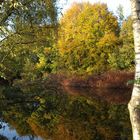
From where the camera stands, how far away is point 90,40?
59031mm

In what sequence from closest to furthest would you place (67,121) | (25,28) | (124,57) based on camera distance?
(67,121) → (25,28) → (124,57)

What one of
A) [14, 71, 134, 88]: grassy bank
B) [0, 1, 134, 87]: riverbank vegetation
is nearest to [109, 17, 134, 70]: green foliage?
[0, 1, 134, 87]: riverbank vegetation

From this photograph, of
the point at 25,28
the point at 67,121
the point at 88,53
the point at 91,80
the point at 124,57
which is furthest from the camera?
the point at 88,53

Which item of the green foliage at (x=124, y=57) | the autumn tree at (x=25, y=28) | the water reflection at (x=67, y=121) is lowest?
the water reflection at (x=67, y=121)

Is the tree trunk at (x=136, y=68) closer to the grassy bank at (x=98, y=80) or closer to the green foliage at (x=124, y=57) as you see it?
the grassy bank at (x=98, y=80)

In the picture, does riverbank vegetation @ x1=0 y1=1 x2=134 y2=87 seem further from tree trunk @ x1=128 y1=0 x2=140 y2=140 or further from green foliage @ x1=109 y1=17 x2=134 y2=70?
tree trunk @ x1=128 y1=0 x2=140 y2=140

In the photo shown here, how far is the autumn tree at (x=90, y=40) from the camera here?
58.1 meters

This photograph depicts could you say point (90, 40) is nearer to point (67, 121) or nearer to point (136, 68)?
point (67, 121)

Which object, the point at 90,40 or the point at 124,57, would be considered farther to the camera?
the point at 90,40

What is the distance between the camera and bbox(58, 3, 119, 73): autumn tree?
5809cm

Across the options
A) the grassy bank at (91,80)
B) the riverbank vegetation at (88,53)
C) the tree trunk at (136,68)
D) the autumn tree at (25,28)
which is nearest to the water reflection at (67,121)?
the autumn tree at (25,28)

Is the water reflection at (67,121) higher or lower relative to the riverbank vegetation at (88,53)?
lower

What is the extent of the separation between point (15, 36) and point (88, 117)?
713 centimetres

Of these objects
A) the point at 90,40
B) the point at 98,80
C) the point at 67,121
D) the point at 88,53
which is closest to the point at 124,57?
the point at 88,53
